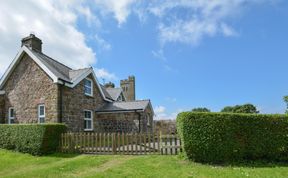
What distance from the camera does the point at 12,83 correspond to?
22078mm

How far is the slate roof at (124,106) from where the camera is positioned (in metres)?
24.6

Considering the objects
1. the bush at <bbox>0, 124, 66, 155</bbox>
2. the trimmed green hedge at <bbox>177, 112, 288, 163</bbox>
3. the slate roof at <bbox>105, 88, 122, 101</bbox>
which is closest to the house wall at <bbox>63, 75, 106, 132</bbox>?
the bush at <bbox>0, 124, 66, 155</bbox>

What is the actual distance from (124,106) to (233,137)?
45.1ft

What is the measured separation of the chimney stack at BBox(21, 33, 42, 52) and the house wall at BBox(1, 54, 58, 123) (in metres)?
1.27

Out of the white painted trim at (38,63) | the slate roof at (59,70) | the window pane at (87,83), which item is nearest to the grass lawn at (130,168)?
the white painted trim at (38,63)

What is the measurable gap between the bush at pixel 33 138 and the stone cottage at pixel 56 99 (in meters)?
2.87

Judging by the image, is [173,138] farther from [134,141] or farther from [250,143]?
[250,143]

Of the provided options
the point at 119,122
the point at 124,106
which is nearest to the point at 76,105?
the point at 119,122

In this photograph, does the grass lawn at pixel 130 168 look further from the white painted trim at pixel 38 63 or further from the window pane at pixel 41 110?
the white painted trim at pixel 38 63

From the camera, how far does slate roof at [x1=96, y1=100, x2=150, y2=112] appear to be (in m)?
24.6

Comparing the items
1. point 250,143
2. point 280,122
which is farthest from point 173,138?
point 280,122

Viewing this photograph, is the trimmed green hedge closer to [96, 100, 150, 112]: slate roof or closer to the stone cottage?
the stone cottage

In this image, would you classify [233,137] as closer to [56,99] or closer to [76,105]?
[56,99]

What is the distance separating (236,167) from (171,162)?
2.67 metres
